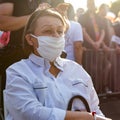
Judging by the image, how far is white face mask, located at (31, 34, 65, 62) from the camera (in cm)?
285

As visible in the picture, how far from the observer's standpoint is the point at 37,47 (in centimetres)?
290

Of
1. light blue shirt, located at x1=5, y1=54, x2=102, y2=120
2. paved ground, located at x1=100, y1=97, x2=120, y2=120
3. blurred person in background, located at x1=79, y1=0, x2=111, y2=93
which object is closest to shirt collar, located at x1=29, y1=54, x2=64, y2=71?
light blue shirt, located at x1=5, y1=54, x2=102, y2=120

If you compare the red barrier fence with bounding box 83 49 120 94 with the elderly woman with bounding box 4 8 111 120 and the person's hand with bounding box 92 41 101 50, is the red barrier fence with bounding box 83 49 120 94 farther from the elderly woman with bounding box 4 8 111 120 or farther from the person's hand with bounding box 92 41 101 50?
the elderly woman with bounding box 4 8 111 120

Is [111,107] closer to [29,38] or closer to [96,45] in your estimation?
→ [96,45]

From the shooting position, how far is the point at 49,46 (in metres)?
2.91

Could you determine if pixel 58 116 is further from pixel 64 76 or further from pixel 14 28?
pixel 14 28

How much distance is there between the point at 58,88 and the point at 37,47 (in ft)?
1.08

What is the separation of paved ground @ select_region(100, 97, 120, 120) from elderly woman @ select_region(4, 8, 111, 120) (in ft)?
13.9

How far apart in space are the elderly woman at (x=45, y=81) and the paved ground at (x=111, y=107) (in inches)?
167

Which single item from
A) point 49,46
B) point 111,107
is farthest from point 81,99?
point 111,107

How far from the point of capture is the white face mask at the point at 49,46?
285cm

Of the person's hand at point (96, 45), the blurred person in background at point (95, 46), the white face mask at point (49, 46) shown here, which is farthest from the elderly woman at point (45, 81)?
the person's hand at point (96, 45)

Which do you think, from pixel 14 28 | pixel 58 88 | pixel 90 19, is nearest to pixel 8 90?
pixel 58 88

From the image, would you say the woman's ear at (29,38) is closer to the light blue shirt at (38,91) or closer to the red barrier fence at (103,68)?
the light blue shirt at (38,91)
